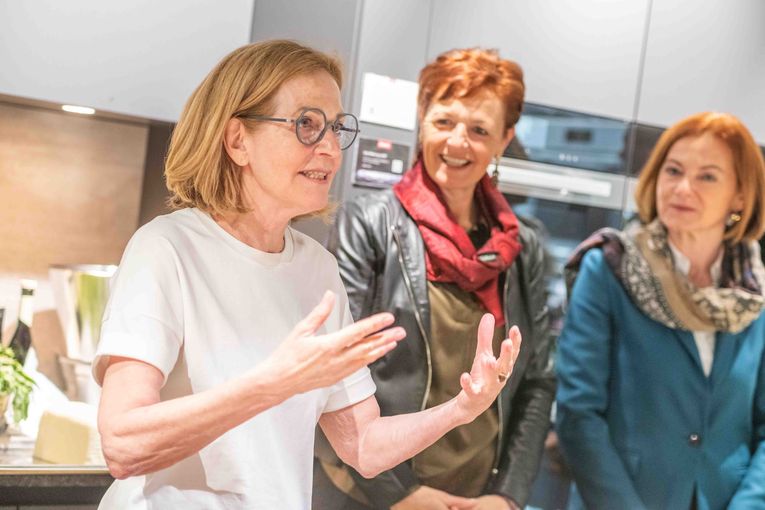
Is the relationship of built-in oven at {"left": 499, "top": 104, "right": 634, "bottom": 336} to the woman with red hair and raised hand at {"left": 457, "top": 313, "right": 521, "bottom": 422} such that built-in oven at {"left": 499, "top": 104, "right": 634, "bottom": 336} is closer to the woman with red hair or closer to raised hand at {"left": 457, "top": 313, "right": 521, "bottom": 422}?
the woman with red hair

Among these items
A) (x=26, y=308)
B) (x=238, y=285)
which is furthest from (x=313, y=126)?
(x=26, y=308)

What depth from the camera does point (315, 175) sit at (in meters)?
0.93

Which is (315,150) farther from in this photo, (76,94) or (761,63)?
(761,63)

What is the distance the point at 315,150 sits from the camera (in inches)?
36.2

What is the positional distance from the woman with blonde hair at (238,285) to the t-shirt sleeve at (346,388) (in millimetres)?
34

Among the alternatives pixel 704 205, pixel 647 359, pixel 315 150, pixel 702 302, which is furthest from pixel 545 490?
pixel 315 150

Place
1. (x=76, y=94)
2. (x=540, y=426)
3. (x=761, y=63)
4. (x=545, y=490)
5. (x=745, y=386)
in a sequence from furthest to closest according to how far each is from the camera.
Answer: (x=761, y=63), (x=545, y=490), (x=745, y=386), (x=540, y=426), (x=76, y=94)

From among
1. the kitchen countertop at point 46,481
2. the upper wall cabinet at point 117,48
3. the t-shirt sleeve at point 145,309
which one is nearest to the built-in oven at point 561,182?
the upper wall cabinet at point 117,48

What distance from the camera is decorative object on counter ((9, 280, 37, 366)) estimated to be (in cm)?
156

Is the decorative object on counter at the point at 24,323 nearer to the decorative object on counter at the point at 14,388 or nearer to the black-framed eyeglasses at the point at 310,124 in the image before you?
the decorative object on counter at the point at 14,388

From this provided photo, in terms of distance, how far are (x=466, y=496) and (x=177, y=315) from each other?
2.30ft

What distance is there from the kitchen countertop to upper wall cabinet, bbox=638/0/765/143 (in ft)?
4.40

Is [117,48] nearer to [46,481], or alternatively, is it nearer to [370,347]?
[46,481]

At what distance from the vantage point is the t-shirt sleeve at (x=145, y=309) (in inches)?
33.0
